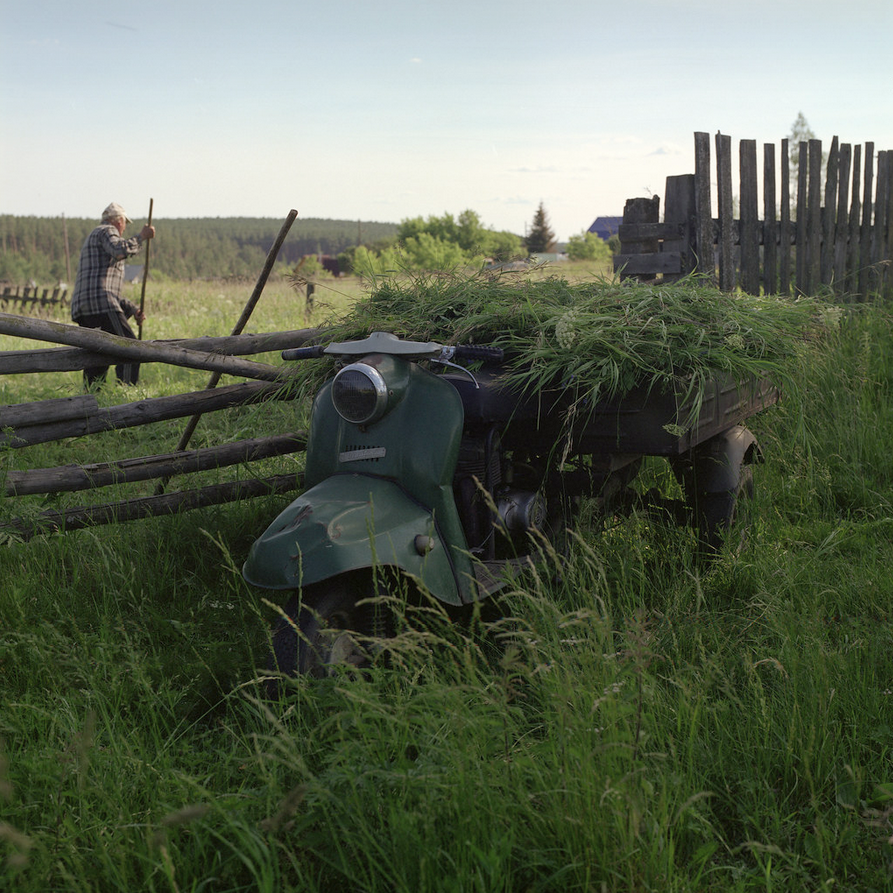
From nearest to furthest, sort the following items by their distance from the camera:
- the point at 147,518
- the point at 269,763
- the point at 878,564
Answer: the point at 269,763
the point at 878,564
the point at 147,518

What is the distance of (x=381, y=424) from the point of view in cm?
299

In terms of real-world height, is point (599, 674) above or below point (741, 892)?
above

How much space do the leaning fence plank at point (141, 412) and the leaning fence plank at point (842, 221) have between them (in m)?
6.40

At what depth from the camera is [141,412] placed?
4414 mm

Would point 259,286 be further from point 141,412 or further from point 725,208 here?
point 725,208

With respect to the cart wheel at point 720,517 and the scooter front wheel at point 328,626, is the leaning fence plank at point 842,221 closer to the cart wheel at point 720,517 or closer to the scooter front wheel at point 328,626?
the cart wheel at point 720,517

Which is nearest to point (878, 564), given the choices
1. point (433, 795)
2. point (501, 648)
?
point (501, 648)

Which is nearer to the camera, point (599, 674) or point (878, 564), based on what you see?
point (599, 674)

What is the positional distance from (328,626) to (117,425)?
250 centimetres

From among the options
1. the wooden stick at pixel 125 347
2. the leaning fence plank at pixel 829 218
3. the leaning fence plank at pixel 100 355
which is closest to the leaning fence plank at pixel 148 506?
the wooden stick at pixel 125 347

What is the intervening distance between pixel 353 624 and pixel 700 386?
157 cm

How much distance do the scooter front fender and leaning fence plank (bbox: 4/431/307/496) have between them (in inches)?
67.3

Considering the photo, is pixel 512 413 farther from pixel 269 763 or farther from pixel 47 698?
pixel 47 698

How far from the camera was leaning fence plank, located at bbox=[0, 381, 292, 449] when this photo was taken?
13.6 ft
